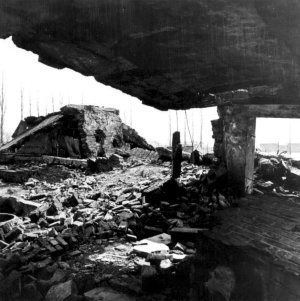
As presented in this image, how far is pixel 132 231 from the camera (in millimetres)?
7145

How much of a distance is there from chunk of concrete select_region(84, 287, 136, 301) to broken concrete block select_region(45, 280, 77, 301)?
22 centimetres

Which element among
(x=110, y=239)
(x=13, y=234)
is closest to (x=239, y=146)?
(x=110, y=239)

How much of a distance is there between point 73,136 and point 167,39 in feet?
48.6

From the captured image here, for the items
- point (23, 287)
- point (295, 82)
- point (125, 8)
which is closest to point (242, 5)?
point (125, 8)

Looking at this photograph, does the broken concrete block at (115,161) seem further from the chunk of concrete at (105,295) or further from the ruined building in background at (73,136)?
the chunk of concrete at (105,295)

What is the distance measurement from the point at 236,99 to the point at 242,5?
12.9ft

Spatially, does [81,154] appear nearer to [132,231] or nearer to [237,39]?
[132,231]

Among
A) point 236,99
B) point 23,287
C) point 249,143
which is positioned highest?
point 236,99

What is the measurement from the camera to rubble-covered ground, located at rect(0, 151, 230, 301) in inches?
187

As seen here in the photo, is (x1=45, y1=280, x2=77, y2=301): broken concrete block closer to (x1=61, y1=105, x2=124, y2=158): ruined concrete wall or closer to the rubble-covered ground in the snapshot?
the rubble-covered ground

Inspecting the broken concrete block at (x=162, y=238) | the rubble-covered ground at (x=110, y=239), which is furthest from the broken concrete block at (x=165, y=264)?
the broken concrete block at (x=162, y=238)

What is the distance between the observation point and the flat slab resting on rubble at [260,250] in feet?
11.7

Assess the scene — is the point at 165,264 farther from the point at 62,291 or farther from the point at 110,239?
the point at 110,239

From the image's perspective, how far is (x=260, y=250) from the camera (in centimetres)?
380
